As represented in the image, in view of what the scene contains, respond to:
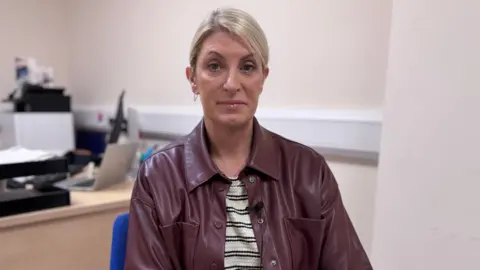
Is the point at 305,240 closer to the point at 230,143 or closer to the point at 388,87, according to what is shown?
the point at 230,143

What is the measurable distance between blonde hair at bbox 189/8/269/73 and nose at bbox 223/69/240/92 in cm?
6

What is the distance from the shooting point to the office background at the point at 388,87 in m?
0.93

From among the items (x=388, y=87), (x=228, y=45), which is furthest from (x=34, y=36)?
(x=388, y=87)

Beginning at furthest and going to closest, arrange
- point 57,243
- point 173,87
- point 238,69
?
point 173,87, point 57,243, point 238,69

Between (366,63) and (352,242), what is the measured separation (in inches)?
23.0

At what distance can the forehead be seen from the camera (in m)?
0.87

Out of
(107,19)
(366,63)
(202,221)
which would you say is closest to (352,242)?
(202,221)

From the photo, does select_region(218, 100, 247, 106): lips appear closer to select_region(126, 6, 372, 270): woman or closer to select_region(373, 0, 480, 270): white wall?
select_region(126, 6, 372, 270): woman

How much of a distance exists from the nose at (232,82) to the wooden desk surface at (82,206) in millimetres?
800

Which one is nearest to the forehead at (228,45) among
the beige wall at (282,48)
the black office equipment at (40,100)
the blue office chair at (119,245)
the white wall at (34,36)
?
the blue office chair at (119,245)

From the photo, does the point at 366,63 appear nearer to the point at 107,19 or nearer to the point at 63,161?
the point at 63,161

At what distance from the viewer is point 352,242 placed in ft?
3.09

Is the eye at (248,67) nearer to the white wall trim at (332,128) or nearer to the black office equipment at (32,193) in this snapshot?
the white wall trim at (332,128)

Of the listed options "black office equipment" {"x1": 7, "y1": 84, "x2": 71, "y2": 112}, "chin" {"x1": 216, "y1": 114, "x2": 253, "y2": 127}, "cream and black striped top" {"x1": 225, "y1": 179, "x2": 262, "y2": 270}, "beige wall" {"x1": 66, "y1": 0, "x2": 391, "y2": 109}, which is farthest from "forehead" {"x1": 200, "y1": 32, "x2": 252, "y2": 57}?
"black office equipment" {"x1": 7, "y1": 84, "x2": 71, "y2": 112}
